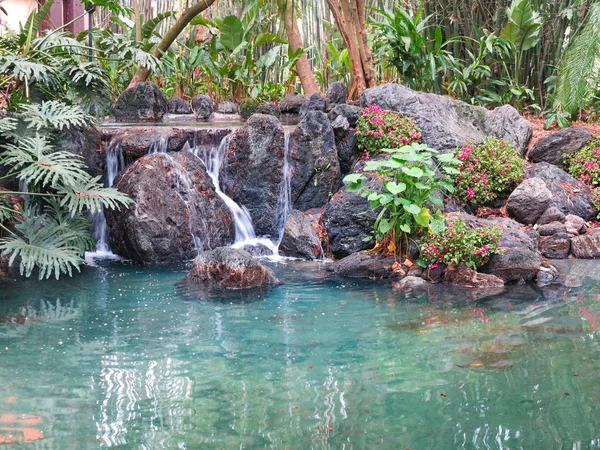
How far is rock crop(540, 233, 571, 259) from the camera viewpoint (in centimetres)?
892

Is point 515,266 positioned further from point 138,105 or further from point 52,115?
point 138,105

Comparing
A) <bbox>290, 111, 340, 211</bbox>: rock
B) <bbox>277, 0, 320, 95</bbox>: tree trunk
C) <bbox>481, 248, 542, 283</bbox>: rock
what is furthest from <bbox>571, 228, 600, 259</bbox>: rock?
<bbox>277, 0, 320, 95</bbox>: tree trunk

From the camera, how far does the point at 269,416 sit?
4340mm

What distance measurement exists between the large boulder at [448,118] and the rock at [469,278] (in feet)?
10.2

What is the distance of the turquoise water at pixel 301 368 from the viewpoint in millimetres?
4094

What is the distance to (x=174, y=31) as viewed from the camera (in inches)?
536

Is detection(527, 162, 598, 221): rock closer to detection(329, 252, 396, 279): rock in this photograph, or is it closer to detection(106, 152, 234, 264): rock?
detection(329, 252, 396, 279): rock

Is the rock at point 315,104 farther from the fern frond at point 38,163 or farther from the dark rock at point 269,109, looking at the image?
the fern frond at point 38,163

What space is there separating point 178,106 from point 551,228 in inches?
341

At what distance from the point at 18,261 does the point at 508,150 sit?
7.06m

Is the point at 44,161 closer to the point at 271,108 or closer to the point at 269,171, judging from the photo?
the point at 269,171

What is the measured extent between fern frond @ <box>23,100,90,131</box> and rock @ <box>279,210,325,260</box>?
307 centimetres

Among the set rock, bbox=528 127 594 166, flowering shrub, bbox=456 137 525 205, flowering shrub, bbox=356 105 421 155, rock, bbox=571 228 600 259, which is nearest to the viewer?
rock, bbox=571 228 600 259

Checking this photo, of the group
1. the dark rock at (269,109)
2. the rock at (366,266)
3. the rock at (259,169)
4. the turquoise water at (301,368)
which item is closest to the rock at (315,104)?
the rock at (259,169)
